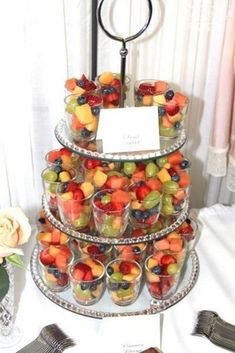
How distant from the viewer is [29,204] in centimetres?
143

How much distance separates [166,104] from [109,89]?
5.4 inches

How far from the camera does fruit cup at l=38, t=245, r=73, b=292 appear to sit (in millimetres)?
1062

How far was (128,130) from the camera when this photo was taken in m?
0.93

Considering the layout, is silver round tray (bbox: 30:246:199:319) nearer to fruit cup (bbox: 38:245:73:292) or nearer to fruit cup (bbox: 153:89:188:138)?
fruit cup (bbox: 38:245:73:292)

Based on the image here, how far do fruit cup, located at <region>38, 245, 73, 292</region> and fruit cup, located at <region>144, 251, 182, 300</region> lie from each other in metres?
0.19

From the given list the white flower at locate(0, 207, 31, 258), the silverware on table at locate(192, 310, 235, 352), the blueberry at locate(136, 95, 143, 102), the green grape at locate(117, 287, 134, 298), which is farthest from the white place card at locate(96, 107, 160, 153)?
the silverware on table at locate(192, 310, 235, 352)

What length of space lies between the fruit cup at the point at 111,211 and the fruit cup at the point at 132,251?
0.08 m

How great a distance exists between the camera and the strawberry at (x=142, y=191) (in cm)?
98

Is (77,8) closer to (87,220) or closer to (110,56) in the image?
(110,56)

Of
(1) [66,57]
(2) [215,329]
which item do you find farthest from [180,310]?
(1) [66,57]

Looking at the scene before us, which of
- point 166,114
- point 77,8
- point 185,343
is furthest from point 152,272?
point 77,8

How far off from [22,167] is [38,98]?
0.22 metres

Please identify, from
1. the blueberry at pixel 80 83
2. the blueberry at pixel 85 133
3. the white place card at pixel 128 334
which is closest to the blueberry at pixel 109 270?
the white place card at pixel 128 334

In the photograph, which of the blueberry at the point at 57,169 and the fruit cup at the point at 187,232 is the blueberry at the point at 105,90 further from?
the fruit cup at the point at 187,232
